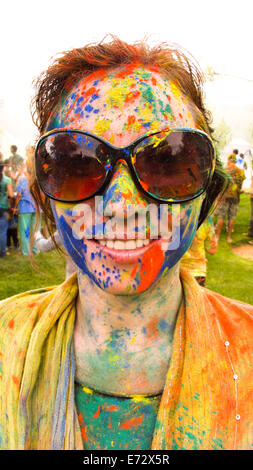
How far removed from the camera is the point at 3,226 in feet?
22.2

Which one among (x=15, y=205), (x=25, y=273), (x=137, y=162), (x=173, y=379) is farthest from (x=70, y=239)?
(x=15, y=205)

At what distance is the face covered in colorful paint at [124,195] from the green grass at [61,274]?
3.79 metres

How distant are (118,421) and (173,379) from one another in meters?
0.20

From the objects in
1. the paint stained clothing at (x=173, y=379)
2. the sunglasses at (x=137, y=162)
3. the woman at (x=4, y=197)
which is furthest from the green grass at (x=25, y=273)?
the sunglasses at (x=137, y=162)

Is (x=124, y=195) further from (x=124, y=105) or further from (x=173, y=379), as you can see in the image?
(x=173, y=379)

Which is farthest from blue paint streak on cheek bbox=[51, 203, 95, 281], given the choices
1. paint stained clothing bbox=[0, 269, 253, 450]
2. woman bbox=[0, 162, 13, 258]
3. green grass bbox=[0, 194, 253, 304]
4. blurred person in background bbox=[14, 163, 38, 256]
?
woman bbox=[0, 162, 13, 258]

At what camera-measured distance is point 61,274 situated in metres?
5.89

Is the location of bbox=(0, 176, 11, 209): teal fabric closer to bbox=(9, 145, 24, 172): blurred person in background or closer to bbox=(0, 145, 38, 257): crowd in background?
bbox=(0, 145, 38, 257): crowd in background

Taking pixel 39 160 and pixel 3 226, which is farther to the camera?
pixel 3 226

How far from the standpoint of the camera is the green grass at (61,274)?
17.7 ft

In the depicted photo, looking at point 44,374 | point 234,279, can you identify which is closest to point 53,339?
point 44,374
